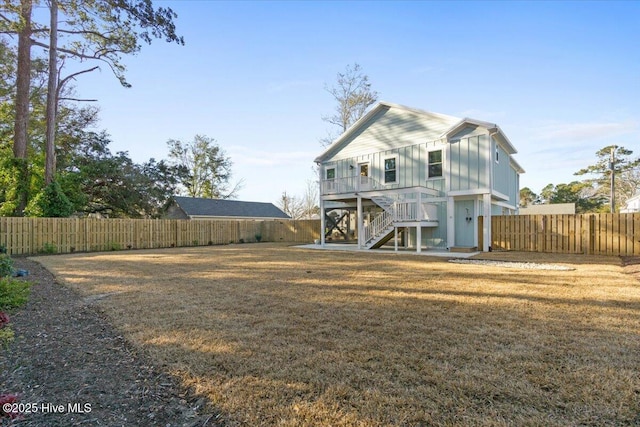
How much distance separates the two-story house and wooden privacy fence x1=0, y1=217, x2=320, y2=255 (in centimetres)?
707

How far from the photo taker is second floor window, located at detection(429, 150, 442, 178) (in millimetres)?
15023

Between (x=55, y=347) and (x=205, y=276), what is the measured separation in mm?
4374

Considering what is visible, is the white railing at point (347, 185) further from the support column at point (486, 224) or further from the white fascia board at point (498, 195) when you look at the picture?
the white fascia board at point (498, 195)

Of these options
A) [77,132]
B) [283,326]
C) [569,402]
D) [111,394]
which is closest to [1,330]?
[111,394]

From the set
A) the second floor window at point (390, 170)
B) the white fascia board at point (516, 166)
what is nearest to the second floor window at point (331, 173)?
the second floor window at point (390, 170)

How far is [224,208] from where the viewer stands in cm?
3145

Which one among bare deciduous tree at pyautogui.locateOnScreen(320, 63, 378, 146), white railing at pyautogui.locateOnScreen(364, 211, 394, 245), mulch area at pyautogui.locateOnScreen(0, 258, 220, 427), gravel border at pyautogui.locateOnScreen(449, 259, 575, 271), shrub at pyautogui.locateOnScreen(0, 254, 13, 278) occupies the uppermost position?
bare deciduous tree at pyautogui.locateOnScreen(320, 63, 378, 146)

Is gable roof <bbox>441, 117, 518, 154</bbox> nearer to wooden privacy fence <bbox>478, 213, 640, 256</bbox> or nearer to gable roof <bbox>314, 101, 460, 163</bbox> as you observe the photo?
gable roof <bbox>314, 101, 460, 163</bbox>

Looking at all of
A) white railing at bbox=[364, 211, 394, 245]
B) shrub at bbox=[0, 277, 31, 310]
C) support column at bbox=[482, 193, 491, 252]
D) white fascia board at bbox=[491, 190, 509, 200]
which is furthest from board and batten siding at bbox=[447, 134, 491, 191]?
shrub at bbox=[0, 277, 31, 310]

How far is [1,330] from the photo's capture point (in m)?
3.24

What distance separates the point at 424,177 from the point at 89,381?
15.0 meters

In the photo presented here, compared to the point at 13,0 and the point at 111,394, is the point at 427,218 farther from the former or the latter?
the point at 13,0

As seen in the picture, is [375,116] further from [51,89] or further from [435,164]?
[51,89]

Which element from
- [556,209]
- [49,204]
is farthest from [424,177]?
[556,209]
